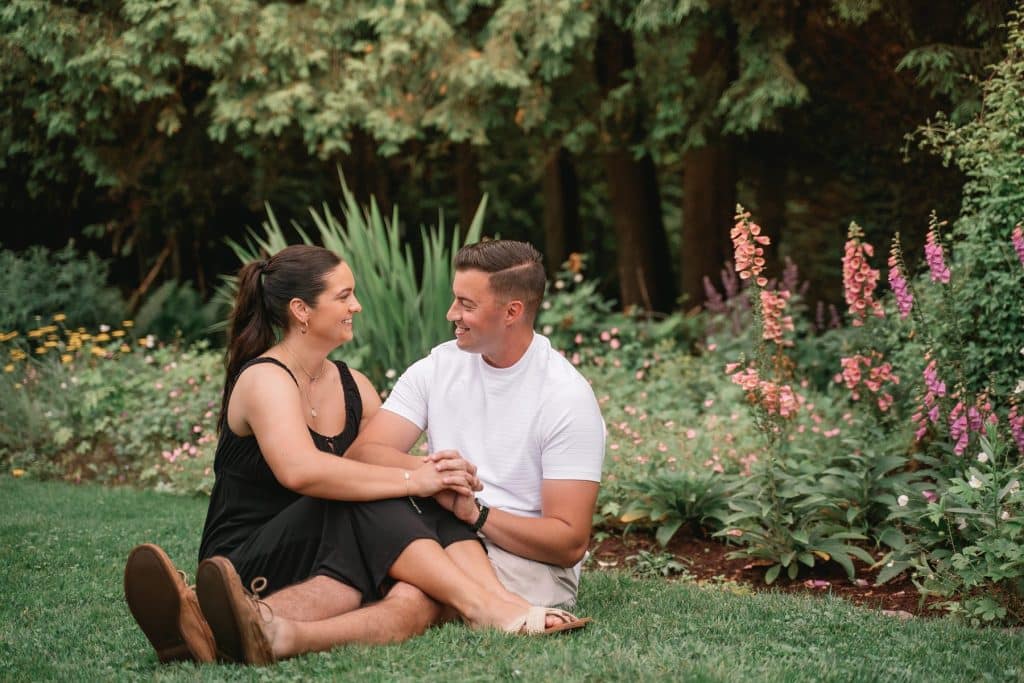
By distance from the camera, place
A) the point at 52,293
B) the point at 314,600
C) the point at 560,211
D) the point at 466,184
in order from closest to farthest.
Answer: the point at 314,600, the point at 52,293, the point at 466,184, the point at 560,211

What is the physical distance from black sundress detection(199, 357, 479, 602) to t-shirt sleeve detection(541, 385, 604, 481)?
0.39 m

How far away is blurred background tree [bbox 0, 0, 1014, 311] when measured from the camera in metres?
8.90

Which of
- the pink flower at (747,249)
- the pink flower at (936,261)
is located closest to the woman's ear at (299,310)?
the pink flower at (747,249)

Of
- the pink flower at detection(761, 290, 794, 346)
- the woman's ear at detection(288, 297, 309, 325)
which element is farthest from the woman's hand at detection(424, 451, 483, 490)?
the pink flower at detection(761, 290, 794, 346)

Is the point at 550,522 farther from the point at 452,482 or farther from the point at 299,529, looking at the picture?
the point at 299,529

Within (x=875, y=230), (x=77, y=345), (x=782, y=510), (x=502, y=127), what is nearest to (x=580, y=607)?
(x=782, y=510)

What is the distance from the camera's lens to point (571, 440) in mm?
3758

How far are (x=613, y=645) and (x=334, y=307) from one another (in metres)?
1.50

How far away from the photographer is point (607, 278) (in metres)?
18.1

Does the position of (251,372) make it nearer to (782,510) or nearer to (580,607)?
(580,607)

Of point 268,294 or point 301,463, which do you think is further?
point 268,294

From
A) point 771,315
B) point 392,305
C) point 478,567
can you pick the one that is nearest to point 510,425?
point 478,567

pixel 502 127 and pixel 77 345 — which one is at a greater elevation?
pixel 502 127

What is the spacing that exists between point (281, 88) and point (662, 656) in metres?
7.63
